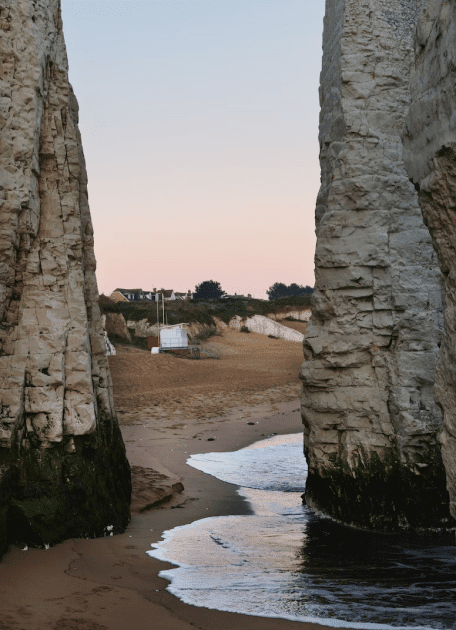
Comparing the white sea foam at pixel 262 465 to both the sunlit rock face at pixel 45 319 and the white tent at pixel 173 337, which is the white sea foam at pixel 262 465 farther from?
the white tent at pixel 173 337

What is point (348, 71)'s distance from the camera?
27.0 feet

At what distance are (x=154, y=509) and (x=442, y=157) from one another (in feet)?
21.5

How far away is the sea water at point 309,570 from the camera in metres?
4.94

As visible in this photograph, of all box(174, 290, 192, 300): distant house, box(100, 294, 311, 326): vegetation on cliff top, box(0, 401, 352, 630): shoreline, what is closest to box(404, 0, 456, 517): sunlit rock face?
box(0, 401, 352, 630): shoreline

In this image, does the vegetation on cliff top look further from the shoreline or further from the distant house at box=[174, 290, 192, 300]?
the shoreline

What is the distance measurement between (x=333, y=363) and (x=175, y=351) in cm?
2445

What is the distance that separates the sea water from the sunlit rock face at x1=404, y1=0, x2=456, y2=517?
2.04 meters

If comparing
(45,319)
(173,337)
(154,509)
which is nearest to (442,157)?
(45,319)

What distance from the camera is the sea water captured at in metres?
4.94

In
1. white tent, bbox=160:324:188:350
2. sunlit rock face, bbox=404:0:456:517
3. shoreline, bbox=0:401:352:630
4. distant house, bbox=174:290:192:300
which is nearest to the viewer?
sunlit rock face, bbox=404:0:456:517

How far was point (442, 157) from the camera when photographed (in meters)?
3.23

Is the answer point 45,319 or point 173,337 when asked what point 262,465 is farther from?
point 173,337

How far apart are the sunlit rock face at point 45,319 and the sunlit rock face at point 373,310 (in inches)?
111

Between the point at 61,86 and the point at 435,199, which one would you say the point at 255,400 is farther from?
the point at 435,199
